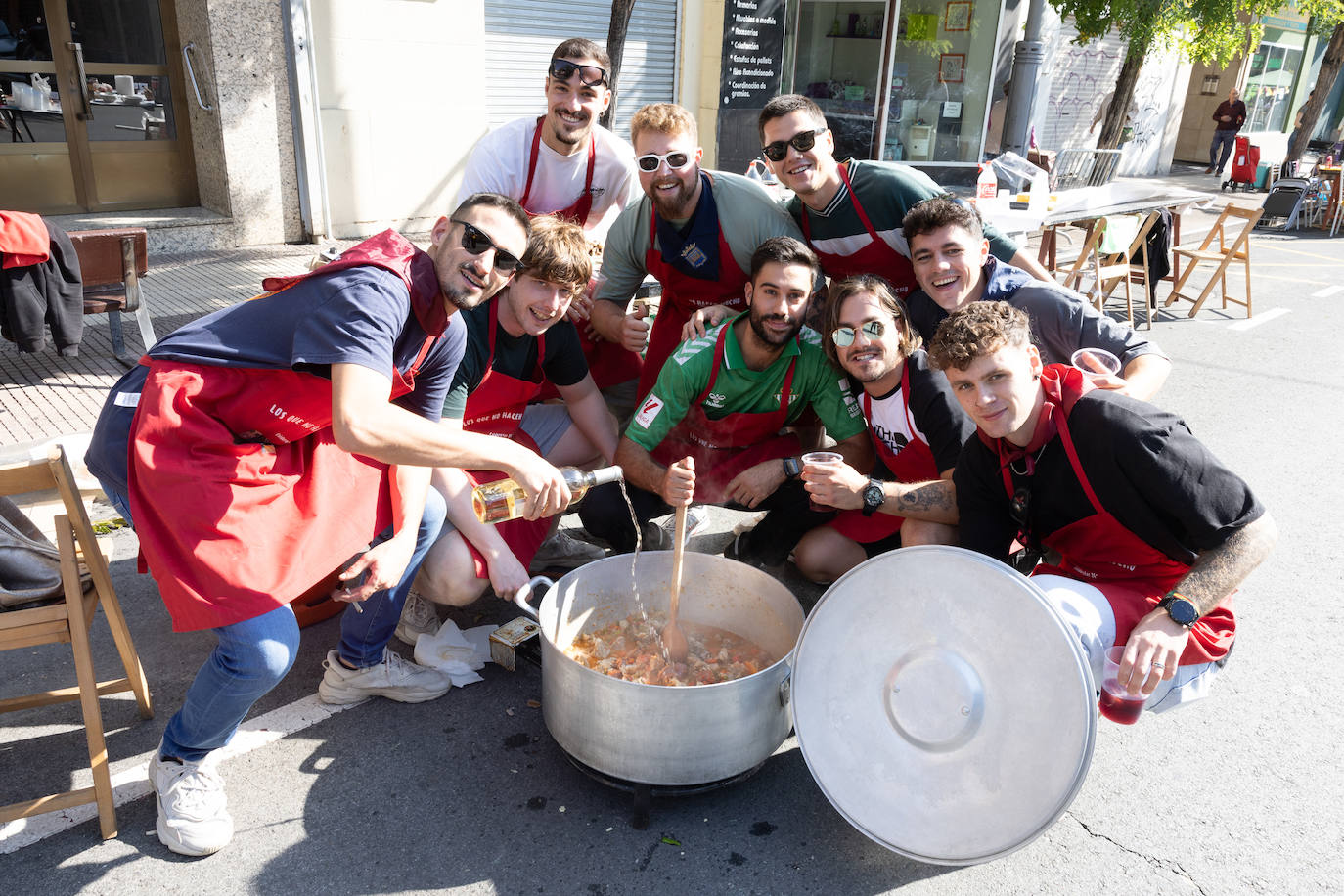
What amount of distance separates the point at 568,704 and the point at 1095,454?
61.2 inches

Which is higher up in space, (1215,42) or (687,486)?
(1215,42)

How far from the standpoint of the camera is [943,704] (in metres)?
2.26

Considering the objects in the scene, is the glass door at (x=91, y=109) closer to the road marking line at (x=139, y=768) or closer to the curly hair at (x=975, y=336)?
the road marking line at (x=139, y=768)

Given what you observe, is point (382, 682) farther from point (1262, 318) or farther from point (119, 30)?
point (1262, 318)

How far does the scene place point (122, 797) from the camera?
102 inches

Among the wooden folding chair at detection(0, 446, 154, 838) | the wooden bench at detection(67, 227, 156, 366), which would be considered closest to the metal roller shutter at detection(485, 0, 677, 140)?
the wooden bench at detection(67, 227, 156, 366)

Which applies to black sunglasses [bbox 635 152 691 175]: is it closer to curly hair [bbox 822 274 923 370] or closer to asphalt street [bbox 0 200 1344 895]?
curly hair [bbox 822 274 923 370]

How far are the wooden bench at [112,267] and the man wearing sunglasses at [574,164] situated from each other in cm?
232

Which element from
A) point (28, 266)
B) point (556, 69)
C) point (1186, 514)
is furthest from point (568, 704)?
point (28, 266)

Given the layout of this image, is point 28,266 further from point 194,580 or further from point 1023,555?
point 1023,555

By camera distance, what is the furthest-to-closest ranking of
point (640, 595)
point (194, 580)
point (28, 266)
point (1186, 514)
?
point (28, 266) < point (640, 595) < point (1186, 514) < point (194, 580)

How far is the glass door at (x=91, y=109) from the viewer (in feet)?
24.8

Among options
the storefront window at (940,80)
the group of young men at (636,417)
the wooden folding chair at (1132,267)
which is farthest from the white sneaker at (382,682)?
the storefront window at (940,80)

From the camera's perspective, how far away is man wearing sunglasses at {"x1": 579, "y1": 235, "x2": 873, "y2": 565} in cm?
352
